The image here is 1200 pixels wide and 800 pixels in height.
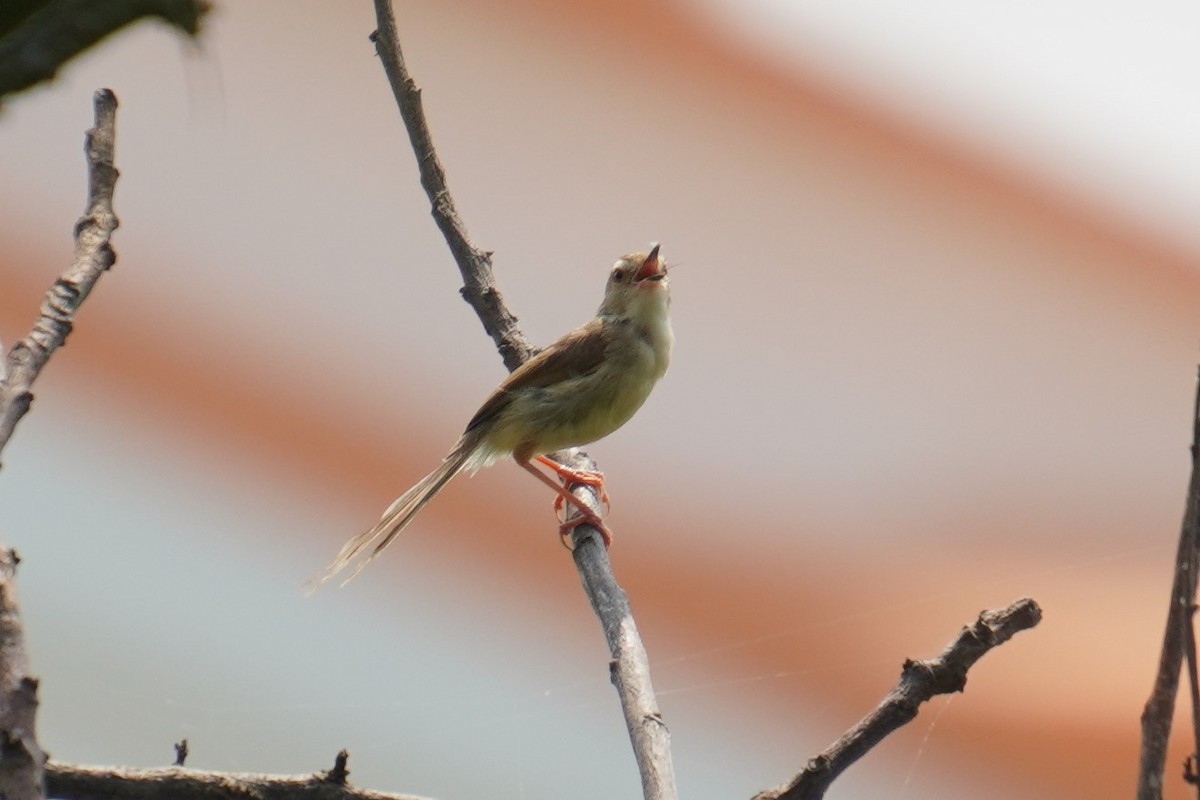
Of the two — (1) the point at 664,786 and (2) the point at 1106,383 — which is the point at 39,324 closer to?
(1) the point at 664,786

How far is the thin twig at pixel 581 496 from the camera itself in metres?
1.82

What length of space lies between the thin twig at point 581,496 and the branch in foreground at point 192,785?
35 centimetres

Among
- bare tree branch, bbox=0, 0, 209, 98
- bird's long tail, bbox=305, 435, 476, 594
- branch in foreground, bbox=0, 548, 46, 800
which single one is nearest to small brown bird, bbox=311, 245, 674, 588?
bird's long tail, bbox=305, 435, 476, 594

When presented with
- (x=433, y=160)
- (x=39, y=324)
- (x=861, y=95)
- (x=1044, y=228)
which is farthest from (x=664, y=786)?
(x=1044, y=228)

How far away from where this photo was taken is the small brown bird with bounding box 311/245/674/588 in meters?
3.44

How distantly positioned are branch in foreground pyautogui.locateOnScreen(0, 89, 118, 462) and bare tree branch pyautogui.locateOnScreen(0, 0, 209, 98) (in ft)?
1.95

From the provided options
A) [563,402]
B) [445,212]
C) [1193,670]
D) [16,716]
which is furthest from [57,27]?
[563,402]

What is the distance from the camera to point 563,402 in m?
3.51

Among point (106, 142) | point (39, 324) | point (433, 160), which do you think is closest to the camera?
point (39, 324)

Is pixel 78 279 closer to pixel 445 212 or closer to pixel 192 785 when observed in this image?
pixel 192 785

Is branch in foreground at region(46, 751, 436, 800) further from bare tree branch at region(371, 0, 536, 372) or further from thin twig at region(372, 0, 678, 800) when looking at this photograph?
bare tree branch at region(371, 0, 536, 372)

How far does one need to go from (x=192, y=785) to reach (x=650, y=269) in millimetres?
2573

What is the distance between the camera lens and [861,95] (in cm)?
536

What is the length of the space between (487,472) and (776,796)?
15.0 ft
